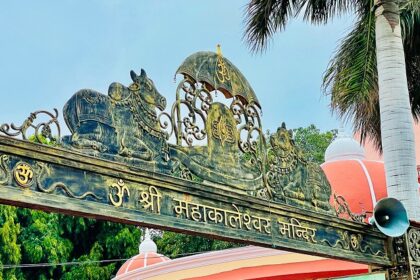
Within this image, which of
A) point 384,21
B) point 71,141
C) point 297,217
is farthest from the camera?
point 384,21

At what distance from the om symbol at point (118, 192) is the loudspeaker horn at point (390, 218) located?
276 centimetres

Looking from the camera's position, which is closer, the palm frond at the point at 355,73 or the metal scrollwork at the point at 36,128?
the metal scrollwork at the point at 36,128

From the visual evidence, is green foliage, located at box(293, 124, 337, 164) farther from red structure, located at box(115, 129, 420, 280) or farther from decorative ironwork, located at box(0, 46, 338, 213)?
decorative ironwork, located at box(0, 46, 338, 213)

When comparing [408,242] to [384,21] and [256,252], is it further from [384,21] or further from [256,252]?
[256,252]

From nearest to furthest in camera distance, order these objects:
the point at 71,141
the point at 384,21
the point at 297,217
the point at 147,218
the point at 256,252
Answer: the point at 71,141 < the point at 147,218 < the point at 297,217 < the point at 384,21 < the point at 256,252

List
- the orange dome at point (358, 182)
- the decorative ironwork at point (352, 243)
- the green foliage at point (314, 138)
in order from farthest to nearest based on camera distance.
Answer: the green foliage at point (314, 138) < the orange dome at point (358, 182) < the decorative ironwork at point (352, 243)

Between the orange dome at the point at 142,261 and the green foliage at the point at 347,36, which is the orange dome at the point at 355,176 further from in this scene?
the orange dome at the point at 142,261

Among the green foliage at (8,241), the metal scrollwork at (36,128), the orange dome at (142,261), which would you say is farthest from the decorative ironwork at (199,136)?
the green foliage at (8,241)

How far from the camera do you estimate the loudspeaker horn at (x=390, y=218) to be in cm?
641

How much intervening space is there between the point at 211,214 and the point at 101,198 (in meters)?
1.05

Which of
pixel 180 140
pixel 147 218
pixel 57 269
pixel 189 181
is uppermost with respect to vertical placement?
pixel 57 269

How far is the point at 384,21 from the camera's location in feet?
27.0

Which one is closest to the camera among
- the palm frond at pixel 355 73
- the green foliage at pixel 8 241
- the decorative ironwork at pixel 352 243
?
the decorative ironwork at pixel 352 243

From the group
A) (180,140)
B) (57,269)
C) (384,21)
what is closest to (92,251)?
(57,269)
